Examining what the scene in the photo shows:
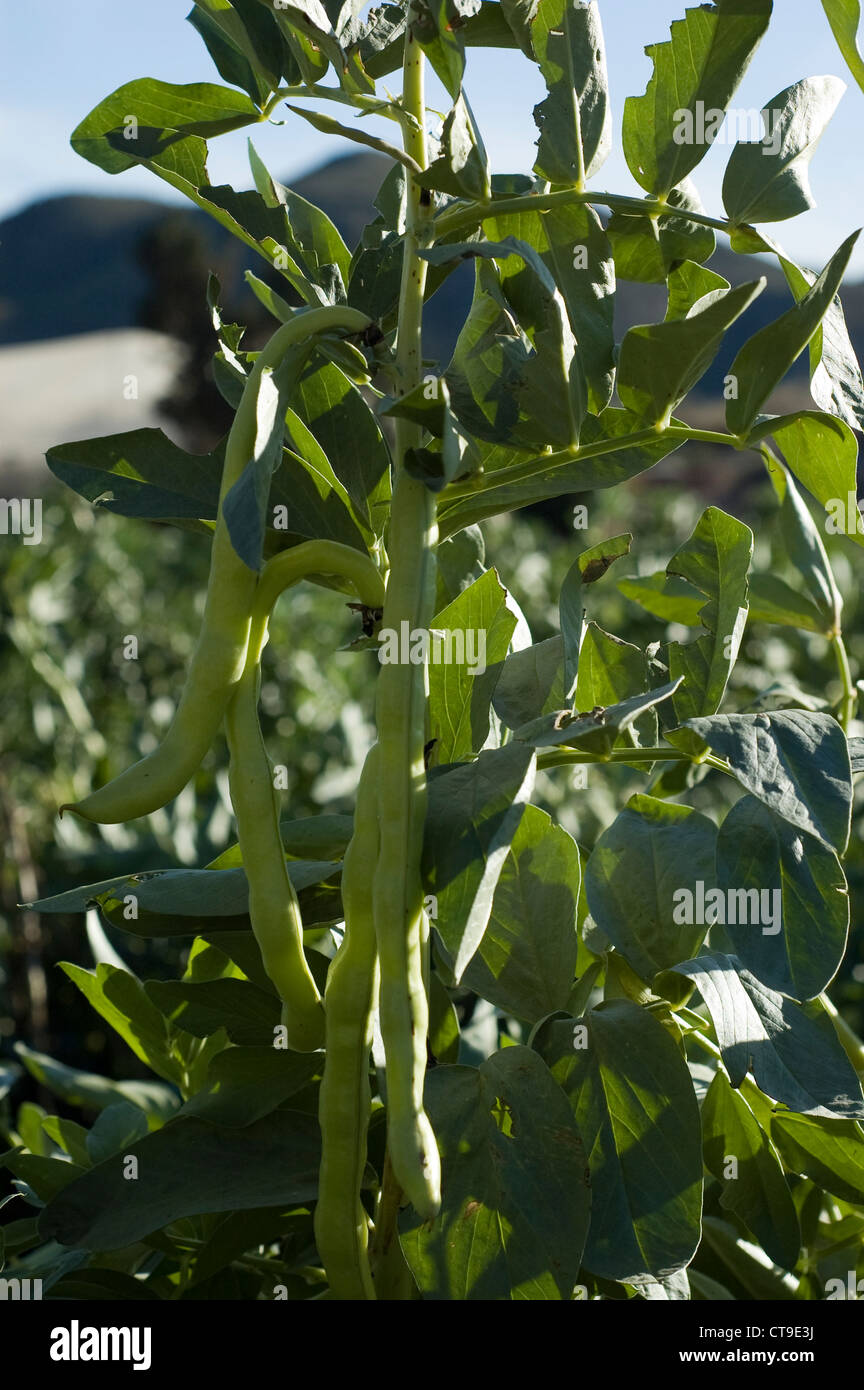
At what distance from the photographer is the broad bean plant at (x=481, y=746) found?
54 centimetres

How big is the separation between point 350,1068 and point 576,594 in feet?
0.86

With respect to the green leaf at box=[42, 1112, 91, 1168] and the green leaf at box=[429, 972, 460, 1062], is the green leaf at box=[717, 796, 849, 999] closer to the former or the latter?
the green leaf at box=[429, 972, 460, 1062]

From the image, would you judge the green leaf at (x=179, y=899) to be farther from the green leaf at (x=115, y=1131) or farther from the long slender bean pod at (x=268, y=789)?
the green leaf at (x=115, y=1131)

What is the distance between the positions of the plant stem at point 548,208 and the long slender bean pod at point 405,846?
0.19 feet

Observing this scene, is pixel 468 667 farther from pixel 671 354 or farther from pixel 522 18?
A: pixel 522 18

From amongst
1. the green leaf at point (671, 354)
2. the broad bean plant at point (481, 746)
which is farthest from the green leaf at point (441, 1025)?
the green leaf at point (671, 354)

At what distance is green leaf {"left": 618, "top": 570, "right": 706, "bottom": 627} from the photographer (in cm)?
82

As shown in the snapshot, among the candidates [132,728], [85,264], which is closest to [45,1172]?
[132,728]

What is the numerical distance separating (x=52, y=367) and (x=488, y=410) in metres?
20.4

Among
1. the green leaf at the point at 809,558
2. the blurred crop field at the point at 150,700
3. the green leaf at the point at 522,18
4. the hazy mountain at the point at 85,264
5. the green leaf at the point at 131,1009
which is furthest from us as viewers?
the hazy mountain at the point at 85,264

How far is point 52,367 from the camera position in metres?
19.4

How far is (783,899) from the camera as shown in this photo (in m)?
0.55
